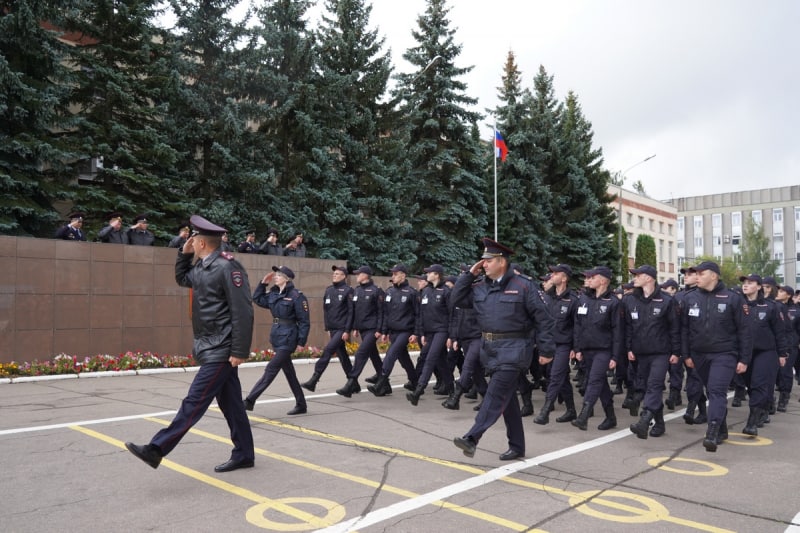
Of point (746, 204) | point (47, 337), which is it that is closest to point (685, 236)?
point (746, 204)

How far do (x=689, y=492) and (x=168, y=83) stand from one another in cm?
1704

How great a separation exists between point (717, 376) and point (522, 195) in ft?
82.3

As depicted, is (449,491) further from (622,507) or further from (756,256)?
(756,256)

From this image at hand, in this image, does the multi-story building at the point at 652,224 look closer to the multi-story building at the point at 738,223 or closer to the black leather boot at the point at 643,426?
the multi-story building at the point at 738,223

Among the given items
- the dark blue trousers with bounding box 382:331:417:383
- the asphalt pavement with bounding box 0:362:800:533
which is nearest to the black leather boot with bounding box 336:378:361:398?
the dark blue trousers with bounding box 382:331:417:383

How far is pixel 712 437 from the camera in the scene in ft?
22.1

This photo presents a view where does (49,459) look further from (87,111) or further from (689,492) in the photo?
(87,111)

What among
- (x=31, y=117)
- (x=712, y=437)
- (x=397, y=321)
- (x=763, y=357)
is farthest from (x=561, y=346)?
(x=31, y=117)

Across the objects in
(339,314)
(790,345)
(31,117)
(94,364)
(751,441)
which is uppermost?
(31,117)

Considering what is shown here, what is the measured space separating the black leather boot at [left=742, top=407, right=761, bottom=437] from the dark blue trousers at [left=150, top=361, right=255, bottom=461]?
5.78m

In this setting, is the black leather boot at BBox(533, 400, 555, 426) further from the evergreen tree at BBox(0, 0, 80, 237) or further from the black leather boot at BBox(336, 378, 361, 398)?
the evergreen tree at BBox(0, 0, 80, 237)

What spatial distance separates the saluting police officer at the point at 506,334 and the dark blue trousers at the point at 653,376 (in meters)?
2.03

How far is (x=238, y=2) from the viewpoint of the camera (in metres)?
20.8

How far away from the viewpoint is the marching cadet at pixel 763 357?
25.8 ft
